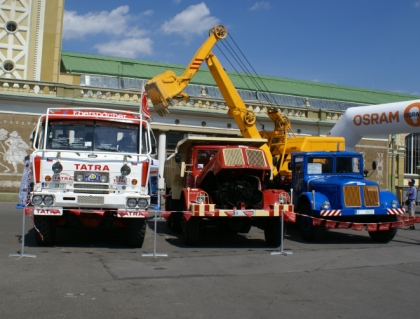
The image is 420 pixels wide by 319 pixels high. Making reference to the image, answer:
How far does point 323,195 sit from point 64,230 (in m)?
7.25

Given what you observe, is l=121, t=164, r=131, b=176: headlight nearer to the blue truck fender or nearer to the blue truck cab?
the blue truck cab

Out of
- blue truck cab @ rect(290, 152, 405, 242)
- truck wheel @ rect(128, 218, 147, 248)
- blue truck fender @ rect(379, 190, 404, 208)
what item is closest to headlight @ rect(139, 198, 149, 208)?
truck wheel @ rect(128, 218, 147, 248)

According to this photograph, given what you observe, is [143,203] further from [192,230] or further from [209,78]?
[209,78]

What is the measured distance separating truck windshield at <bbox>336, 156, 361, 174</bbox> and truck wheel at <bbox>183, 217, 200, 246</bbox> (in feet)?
17.0

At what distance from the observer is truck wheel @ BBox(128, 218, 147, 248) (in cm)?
1092

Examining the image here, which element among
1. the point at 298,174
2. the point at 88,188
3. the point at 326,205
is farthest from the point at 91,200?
the point at 298,174

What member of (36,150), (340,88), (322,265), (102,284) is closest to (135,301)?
(102,284)

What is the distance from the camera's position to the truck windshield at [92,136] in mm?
11078

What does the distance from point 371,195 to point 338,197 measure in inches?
35.3

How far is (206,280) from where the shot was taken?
831cm

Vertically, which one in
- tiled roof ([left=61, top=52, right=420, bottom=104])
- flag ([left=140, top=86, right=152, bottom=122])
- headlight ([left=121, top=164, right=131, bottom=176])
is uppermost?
tiled roof ([left=61, top=52, right=420, bottom=104])

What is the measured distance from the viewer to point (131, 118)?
38.2ft

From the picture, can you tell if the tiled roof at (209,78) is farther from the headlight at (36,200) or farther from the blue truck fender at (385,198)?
the headlight at (36,200)

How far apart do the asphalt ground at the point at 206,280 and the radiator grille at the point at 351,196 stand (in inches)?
41.7
